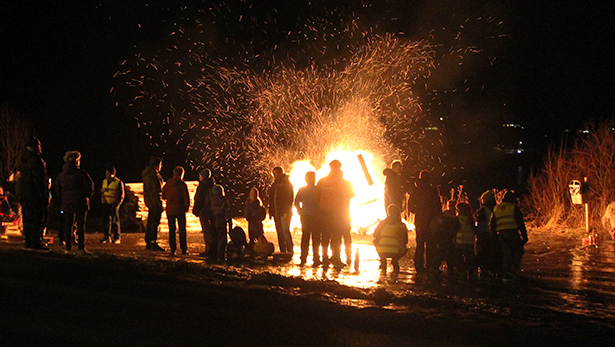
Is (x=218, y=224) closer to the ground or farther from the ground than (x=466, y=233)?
farther from the ground

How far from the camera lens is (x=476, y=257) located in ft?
36.4

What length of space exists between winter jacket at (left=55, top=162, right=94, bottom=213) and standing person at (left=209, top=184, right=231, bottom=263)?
2406mm

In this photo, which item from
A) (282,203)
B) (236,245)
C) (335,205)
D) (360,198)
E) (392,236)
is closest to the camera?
(392,236)

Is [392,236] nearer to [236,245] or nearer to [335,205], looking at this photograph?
[335,205]

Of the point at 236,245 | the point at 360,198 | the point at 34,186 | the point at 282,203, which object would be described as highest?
the point at 360,198

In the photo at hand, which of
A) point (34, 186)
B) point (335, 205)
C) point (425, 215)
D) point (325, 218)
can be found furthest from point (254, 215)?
point (34, 186)

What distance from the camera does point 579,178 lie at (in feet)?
78.2

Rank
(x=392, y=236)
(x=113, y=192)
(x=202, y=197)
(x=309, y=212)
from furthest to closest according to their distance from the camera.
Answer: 1. (x=113, y=192)
2. (x=202, y=197)
3. (x=309, y=212)
4. (x=392, y=236)

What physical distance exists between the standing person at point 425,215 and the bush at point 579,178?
40.5ft

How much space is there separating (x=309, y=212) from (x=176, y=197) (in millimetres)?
2976

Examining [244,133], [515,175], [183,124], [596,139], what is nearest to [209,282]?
[596,139]

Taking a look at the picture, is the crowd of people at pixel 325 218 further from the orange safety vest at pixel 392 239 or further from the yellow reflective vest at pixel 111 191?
the yellow reflective vest at pixel 111 191

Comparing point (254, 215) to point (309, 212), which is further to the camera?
point (254, 215)

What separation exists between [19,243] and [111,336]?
393 inches
